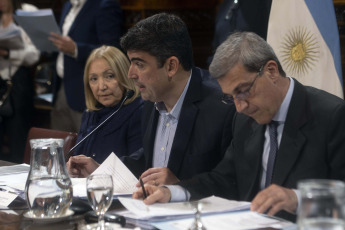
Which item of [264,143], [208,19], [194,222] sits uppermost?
[208,19]

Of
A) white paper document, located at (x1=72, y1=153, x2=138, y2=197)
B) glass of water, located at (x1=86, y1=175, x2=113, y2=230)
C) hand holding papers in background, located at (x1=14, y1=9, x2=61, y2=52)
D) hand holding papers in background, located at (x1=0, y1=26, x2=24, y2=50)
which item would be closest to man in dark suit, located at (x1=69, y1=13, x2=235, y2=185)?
white paper document, located at (x1=72, y1=153, x2=138, y2=197)

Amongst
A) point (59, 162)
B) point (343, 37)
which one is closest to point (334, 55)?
point (343, 37)

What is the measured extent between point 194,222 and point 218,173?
0.70 metres

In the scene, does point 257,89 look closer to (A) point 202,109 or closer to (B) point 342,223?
(A) point 202,109

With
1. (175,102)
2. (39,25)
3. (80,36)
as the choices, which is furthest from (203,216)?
(80,36)

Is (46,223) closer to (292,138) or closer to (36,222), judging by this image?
(36,222)

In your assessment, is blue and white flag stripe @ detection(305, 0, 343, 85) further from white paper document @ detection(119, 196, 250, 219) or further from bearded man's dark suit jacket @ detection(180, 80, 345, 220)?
white paper document @ detection(119, 196, 250, 219)

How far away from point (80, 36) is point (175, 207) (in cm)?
299

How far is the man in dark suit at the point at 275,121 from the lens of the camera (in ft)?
7.16

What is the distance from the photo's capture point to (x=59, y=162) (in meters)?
2.13

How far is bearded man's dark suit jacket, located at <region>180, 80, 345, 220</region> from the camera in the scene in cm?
218

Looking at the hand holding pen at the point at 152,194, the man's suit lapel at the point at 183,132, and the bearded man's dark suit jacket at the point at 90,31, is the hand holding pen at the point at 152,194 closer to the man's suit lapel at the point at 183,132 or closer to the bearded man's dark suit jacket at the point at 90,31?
the man's suit lapel at the point at 183,132

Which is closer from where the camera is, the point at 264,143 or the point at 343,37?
the point at 264,143

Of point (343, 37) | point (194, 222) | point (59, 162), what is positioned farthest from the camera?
point (343, 37)
